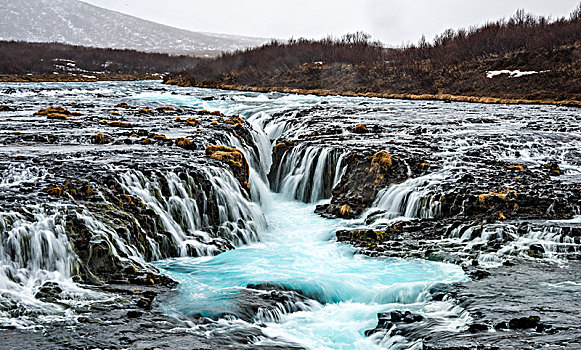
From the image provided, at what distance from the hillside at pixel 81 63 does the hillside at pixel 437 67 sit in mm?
20011

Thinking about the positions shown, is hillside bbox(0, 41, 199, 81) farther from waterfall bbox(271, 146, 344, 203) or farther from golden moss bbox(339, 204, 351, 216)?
golden moss bbox(339, 204, 351, 216)

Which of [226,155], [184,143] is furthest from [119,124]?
[226,155]

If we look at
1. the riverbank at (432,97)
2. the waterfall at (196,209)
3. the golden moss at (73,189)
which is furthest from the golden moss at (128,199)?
the riverbank at (432,97)

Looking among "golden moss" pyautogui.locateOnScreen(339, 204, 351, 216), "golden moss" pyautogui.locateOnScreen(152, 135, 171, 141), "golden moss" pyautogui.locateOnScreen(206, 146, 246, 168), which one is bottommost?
"golden moss" pyautogui.locateOnScreen(339, 204, 351, 216)

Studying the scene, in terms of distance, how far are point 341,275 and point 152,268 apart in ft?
12.0

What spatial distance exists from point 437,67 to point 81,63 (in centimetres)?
6555

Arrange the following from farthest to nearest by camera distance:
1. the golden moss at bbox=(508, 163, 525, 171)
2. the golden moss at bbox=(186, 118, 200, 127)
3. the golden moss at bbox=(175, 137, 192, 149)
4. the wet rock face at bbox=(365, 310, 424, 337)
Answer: the golden moss at bbox=(186, 118, 200, 127) < the golden moss at bbox=(175, 137, 192, 149) < the golden moss at bbox=(508, 163, 525, 171) < the wet rock face at bbox=(365, 310, 424, 337)

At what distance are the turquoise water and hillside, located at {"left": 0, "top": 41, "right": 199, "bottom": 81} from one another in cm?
6287

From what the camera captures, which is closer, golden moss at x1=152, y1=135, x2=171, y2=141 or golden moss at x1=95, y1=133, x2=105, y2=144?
golden moss at x1=95, y1=133, x2=105, y2=144

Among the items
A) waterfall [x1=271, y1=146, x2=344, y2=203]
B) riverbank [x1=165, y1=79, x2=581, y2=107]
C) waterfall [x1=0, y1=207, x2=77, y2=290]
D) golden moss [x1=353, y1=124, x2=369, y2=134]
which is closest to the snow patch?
riverbank [x1=165, y1=79, x2=581, y2=107]

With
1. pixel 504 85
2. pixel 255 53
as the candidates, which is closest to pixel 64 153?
pixel 504 85

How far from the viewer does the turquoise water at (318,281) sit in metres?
8.10

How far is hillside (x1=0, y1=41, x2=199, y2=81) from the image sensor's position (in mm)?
75000

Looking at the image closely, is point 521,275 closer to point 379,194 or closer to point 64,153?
point 379,194
